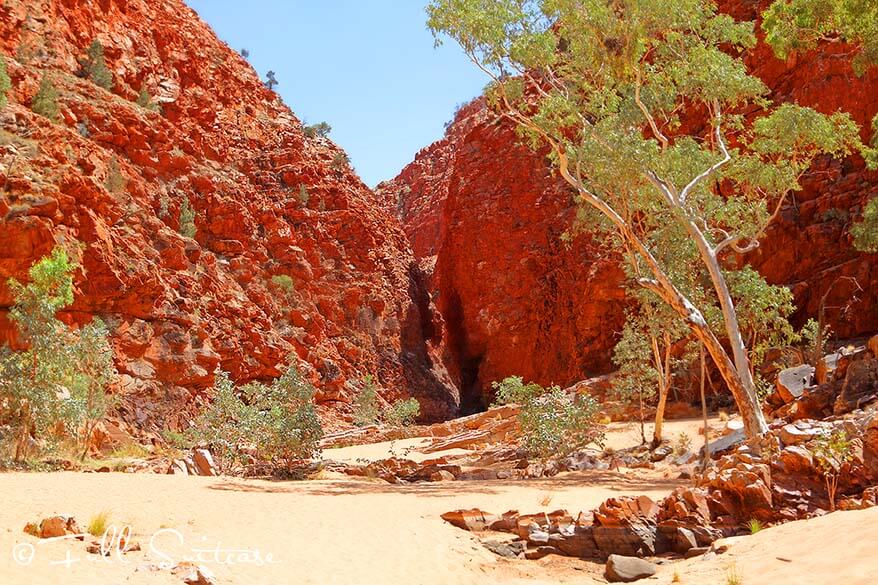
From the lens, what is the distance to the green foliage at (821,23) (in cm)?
1407

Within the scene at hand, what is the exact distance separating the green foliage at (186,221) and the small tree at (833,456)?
97.7 feet

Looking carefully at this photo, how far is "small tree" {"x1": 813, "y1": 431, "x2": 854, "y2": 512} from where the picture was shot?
27.5 ft

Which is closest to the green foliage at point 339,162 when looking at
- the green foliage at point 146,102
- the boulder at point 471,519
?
the green foliage at point 146,102

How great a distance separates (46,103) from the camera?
2880 centimetres

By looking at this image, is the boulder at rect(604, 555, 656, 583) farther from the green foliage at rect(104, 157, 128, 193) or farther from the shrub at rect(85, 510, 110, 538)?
the green foliage at rect(104, 157, 128, 193)

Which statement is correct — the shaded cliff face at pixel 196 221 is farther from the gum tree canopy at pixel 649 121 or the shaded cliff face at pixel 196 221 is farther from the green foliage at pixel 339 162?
the gum tree canopy at pixel 649 121

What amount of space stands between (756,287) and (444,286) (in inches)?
1147

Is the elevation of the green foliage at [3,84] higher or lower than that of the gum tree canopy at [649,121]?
higher

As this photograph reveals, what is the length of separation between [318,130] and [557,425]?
36259 mm

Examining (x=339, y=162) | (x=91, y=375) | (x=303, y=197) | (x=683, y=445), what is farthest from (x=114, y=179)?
(x=683, y=445)

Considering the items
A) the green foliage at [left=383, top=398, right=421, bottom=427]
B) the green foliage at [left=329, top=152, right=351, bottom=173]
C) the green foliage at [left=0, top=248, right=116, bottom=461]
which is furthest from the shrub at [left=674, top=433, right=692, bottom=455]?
the green foliage at [left=329, top=152, right=351, bottom=173]

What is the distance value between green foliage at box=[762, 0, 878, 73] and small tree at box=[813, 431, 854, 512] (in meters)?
9.64

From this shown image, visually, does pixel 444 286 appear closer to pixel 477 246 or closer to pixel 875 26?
pixel 477 246

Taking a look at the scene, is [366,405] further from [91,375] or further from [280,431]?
[280,431]
